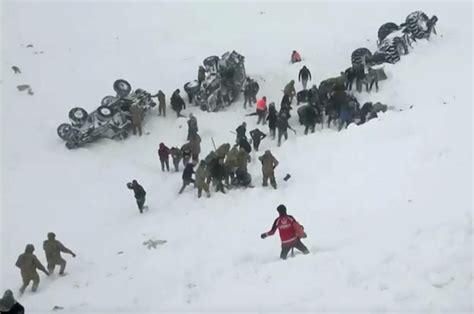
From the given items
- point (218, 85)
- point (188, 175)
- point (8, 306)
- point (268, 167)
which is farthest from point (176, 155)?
point (8, 306)

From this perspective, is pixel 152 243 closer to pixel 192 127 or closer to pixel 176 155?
pixel 176 155

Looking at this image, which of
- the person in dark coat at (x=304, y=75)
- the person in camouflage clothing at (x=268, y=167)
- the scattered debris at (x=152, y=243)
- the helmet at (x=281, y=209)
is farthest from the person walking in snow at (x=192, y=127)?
the helmet at (x=281, y=209)

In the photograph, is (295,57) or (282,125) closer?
(282,125)

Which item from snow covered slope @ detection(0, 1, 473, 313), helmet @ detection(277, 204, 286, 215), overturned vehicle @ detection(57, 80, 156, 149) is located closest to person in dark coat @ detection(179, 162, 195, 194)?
snow covered slope @ detection(0, 1, 473, 313)

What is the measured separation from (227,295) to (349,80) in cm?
1258

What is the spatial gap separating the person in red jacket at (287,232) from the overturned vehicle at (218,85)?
11.8m

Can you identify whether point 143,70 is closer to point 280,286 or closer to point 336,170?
point 336,170

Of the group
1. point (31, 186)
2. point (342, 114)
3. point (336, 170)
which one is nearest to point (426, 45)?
point (342, 114)

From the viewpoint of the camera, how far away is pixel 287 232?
11.9 m

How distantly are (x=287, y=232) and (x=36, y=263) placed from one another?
542 centimetres

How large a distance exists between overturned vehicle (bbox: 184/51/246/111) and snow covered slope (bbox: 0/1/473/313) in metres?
0.53

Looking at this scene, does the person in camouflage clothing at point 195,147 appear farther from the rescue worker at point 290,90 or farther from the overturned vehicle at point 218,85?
the rescue worker at point 290,90

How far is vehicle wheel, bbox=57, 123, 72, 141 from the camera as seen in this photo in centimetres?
2184

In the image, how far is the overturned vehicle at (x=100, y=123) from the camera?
21812 mm
